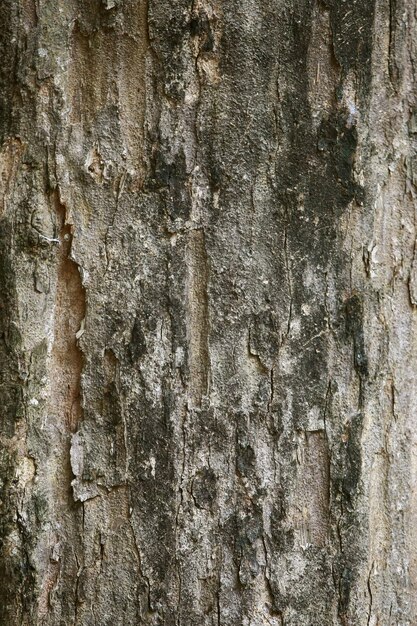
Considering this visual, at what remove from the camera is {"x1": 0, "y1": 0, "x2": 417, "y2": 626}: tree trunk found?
102cm

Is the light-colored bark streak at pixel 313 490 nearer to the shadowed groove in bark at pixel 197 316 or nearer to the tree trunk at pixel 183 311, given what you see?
the tree trunk at pixel 183 311

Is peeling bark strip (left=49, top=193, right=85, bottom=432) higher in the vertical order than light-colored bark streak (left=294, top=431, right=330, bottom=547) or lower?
higher

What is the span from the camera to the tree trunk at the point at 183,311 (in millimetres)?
1022

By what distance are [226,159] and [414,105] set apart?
322mm

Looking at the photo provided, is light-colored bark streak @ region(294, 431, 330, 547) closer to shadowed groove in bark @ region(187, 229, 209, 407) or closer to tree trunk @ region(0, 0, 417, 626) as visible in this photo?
tree trunk @ region(0, 0, 417, 626)

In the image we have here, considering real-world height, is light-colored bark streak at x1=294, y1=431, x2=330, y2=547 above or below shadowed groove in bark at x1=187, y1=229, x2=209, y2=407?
below

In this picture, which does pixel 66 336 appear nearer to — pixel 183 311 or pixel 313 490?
pixel 183 311

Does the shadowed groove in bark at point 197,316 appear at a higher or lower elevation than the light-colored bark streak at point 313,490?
higher

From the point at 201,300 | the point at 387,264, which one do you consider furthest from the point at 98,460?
the point at 387,264

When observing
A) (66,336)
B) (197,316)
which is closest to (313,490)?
(197,316)

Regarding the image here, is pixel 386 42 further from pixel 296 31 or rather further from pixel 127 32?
pixel 127 32

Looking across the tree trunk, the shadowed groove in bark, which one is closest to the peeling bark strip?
the tree trunk

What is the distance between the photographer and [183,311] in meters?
1.03

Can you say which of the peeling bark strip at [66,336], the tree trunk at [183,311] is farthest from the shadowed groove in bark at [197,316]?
the peeling bark strip at [66,336]
